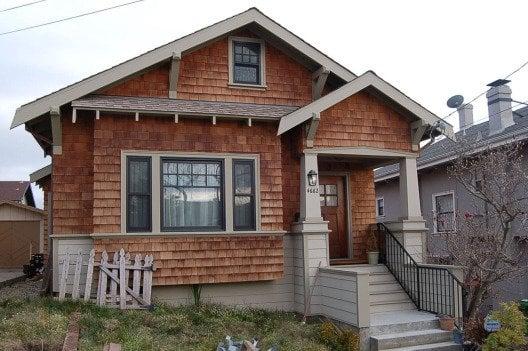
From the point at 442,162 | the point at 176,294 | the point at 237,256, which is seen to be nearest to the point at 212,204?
the point at 237,256

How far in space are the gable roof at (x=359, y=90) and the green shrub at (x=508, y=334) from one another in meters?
4.19

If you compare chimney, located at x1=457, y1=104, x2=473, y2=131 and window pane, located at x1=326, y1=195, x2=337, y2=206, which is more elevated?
chimney, located at x1=457, y1=104, x2=473, y2=131

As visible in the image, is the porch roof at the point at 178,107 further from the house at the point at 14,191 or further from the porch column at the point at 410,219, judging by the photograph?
the house at the point at 14,191

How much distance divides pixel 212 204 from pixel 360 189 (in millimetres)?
4035

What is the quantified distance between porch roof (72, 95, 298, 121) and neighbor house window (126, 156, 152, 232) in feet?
3.14

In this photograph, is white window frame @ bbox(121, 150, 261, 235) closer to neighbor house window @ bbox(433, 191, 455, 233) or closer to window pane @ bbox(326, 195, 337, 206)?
window pane @ bbox(326, 195, 337, 206)

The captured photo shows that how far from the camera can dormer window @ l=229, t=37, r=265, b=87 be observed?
11.6m

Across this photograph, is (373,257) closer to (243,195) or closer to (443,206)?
(243,195)

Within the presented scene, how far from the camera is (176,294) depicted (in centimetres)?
1041

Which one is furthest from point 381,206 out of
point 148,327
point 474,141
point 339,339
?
point 148,327

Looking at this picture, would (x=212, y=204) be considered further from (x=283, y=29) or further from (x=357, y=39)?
(x=357, y=39)

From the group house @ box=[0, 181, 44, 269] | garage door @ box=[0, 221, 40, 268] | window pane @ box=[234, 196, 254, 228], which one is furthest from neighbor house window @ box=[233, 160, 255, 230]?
garage door @ box=[0, 221, 40, 268]

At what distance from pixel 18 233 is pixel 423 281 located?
2053 cm

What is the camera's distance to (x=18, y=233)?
2539cm
